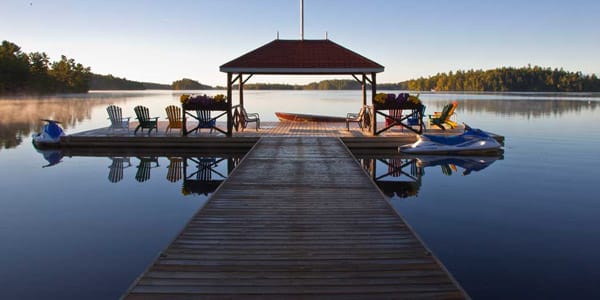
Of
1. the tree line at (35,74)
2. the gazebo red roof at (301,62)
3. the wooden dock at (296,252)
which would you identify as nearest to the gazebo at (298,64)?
the gazebo red roof at (301,62)

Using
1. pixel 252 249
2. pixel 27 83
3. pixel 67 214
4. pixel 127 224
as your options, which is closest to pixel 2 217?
pixel 67 214

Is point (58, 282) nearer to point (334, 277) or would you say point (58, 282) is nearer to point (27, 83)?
point (334, 277)

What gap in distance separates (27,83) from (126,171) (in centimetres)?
6917

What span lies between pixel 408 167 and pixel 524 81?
128 metres

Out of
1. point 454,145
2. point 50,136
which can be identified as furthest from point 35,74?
point 454,145

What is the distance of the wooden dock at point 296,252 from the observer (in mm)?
3775

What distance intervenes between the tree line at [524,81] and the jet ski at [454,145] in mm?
123983

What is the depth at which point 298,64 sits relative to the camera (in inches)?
564

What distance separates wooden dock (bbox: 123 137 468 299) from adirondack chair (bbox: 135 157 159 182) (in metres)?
4.21

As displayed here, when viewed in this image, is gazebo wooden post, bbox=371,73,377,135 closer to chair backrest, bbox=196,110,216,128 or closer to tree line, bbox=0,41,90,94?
chair backrest, bbox=196,110,216,128

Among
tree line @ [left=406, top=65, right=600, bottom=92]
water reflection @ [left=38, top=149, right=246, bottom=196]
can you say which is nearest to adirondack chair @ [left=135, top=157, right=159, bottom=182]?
water reflection @ [left=38, top=149, right=246, bottom=196]

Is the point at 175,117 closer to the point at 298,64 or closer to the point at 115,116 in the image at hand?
the point at 115,116

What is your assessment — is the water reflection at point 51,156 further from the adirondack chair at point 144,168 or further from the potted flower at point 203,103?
the potted flower at point 203,103

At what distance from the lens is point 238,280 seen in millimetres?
3949
